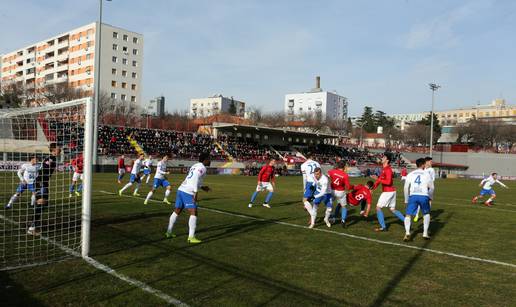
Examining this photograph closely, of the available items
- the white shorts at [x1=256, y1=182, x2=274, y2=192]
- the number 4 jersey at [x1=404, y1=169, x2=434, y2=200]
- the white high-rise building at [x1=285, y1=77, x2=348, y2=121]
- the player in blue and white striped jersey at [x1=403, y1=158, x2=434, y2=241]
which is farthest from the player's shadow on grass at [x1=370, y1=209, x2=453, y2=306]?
the white high-rise building at [x1=285, y1=77, x2=348, y2=121]

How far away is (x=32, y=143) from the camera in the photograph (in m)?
12.3

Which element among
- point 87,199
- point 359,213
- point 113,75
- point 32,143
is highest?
point 113,75

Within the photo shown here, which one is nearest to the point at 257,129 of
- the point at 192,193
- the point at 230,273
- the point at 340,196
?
the point at 340,196

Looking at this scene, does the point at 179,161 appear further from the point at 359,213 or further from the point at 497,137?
the point at 497,137

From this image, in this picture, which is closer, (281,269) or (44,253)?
(281,269)

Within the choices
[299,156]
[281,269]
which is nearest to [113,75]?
[299,156]

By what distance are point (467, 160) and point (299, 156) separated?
39.5 metres

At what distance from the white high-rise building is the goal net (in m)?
116

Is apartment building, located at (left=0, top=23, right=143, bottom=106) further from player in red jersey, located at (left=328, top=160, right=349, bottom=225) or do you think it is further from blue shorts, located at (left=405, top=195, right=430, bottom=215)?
blue shorts, located at (left=405, top=195, right=430, bottom=215)

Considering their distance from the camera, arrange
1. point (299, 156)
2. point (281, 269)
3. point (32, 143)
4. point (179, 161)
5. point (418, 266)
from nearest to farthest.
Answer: point (281, 269) < point (418, 266) < point (32, 143) < point (179, 161) < point (299, 156)

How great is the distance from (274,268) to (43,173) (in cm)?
607

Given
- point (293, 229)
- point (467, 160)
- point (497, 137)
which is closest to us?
point (293, 229)

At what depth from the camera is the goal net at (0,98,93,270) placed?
7.27 metres

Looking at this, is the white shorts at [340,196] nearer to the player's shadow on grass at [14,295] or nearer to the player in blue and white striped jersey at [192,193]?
the player in blue and white striped jersey at [192,193]
